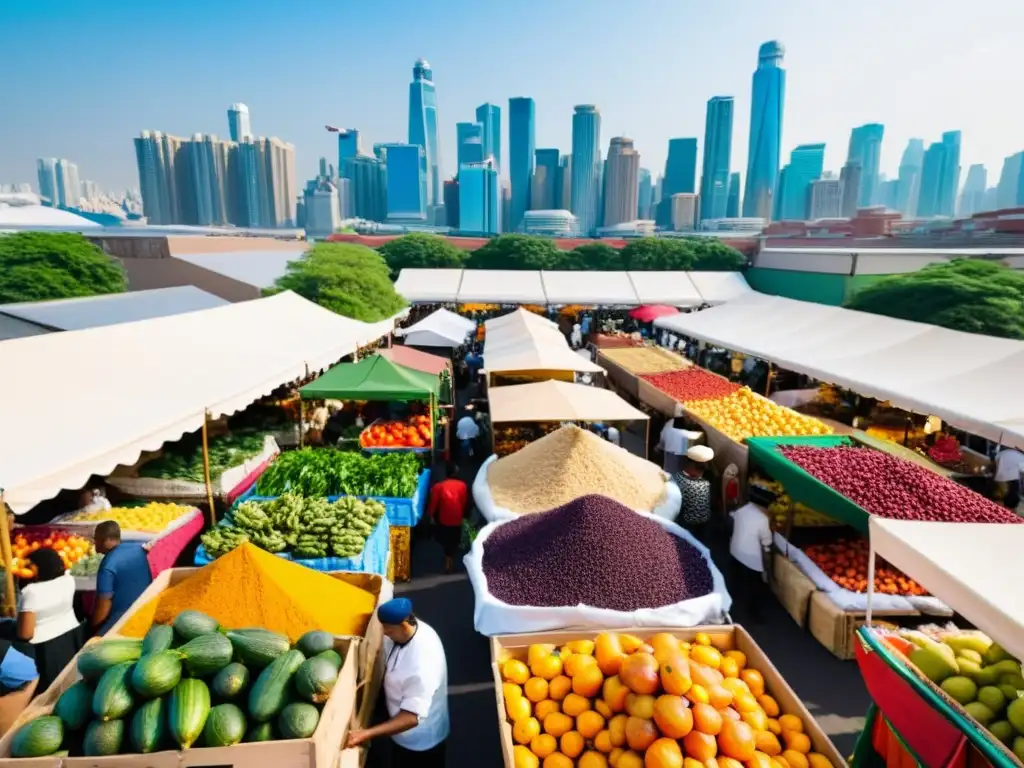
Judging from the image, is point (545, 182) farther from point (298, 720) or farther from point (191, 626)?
point (298, 720)

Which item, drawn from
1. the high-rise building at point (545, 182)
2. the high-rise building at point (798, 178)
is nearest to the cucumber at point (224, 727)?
the high-rise building at point (545, 182)

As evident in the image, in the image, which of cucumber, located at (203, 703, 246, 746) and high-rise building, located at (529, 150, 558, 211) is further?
high-rise building, located at (529, 150, 558, 211)

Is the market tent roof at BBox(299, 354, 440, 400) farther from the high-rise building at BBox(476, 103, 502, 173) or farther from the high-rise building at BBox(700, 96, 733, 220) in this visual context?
the high-rise building at BBox(476, 103, 502, 173)

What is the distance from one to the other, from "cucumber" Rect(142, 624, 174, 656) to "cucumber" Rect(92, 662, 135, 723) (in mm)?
124

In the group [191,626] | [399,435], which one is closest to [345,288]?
[399,435]

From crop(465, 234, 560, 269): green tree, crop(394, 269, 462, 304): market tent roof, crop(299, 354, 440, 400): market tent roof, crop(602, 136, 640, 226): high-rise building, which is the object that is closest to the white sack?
crop(299, 354, 440, 400): market tent roof

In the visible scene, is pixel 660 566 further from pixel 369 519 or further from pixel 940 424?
pixel 940 424


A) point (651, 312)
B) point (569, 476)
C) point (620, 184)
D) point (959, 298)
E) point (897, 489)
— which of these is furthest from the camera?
point (620, 184)

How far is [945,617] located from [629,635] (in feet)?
10.8

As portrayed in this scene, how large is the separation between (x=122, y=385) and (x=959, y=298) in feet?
58.1

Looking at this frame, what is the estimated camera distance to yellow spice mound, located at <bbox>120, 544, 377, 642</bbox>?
2.89 m

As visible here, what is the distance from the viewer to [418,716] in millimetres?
2650

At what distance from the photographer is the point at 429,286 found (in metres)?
23.6

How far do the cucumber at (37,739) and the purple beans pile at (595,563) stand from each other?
7.96ft
